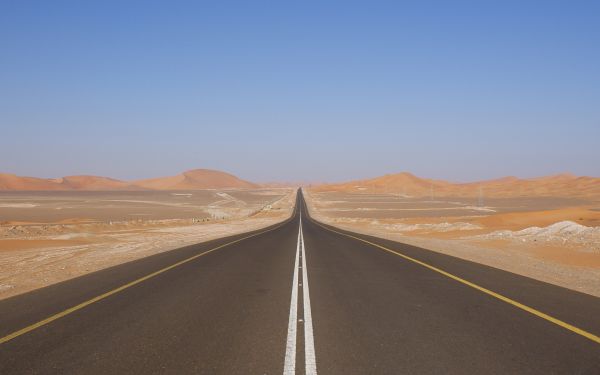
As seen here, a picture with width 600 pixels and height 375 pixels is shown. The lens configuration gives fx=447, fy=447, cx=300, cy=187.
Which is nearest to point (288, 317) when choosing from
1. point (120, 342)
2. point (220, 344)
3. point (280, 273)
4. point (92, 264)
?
point (220, 344)

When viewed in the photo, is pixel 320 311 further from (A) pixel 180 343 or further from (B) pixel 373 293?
(A) pixel 180 343

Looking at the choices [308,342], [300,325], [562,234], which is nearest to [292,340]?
[308,342]

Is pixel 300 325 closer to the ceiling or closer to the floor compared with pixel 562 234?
closer to the ceiling

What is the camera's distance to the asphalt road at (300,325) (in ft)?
17.6

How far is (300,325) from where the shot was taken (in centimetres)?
710

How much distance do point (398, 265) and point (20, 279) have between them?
11.2 metres

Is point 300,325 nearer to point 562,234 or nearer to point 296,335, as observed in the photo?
point 296,335

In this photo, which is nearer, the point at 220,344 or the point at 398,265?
the point at 220,344

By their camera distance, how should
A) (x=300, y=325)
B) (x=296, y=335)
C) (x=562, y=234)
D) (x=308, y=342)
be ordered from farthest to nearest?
(x=562, y=234) → (x=300, y=325) → (x=296, y=335) → (x=308, y=342)

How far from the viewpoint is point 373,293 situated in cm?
970

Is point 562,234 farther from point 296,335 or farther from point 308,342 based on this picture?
point 308,342

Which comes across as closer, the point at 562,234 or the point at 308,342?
the point at 308,342

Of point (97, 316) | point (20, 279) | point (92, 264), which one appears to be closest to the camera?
point (97, 316)

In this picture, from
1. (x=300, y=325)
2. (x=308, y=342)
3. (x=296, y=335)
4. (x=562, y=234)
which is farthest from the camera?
(x=562, y=234)
